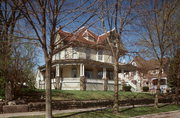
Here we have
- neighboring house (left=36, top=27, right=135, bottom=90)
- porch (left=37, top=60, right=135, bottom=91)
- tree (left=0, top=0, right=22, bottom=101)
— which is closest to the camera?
tree (left=0, top=0, right=22, bottom=101)

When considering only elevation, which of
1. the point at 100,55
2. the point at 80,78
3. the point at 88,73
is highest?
the point at 100,55

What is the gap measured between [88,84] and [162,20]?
43.9 ft

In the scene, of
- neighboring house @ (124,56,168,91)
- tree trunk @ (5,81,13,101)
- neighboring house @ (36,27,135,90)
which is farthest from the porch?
tree trunk @ (5,81,13,101)

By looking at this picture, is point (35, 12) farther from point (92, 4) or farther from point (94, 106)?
point (94, 106)

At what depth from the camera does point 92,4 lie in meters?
8.53

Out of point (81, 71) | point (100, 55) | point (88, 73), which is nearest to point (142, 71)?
point (100, 55)

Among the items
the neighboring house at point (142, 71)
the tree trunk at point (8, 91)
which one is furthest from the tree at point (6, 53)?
the neighboring house at point (142, 71)

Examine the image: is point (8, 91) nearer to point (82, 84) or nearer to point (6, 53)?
point (6, 53)

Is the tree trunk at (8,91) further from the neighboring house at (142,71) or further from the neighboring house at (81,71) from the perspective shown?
the neighboring house at (81,71)

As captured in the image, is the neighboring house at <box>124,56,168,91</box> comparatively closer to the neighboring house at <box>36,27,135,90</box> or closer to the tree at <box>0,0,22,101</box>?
the neighboring house at <box>36,27,135,90</box>

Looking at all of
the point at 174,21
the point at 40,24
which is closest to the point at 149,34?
the point at 174,21

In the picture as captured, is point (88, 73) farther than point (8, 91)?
Yes

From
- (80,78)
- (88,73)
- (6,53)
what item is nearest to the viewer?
(6,53)

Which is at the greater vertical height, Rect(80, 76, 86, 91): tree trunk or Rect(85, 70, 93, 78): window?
Rect(85, 70, 93, 78): window
